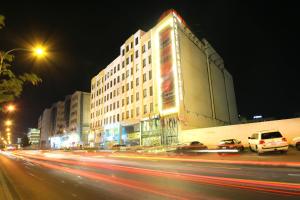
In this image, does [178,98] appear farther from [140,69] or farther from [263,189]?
[263,189]

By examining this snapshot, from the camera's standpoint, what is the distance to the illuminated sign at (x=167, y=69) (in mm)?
42344

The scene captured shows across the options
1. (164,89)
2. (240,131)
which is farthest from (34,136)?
(240,131)

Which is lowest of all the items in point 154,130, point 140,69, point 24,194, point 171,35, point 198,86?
point 24,194

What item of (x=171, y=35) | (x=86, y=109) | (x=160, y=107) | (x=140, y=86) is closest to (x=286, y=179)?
(x=160, y=107)

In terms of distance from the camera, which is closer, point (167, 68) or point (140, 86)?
point (167, 68)

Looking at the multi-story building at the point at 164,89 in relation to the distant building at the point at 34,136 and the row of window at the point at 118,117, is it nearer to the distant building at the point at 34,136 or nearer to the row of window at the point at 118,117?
the row of window at the point at 118,117

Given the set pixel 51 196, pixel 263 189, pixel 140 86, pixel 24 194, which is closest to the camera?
pixel 263 189

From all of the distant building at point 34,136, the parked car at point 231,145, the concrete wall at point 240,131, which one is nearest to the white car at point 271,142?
the parked car at point 231,145

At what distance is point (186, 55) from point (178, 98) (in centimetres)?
1081

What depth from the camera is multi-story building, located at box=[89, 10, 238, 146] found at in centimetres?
4284

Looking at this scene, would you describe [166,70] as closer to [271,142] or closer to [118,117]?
[118,117]

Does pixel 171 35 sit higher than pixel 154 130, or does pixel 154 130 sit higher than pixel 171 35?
pixel 171 35

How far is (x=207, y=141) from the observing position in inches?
1400

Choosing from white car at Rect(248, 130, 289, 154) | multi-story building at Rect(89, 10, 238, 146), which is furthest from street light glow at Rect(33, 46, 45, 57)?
multi-story building at Rect(89, 10, 238, 146)
